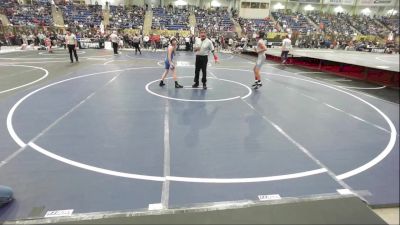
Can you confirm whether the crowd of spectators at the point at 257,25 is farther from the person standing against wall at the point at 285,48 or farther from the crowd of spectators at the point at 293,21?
the person standing against wall at the point at 285,48

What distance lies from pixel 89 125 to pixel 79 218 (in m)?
3.31

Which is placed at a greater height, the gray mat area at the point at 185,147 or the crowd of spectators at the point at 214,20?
the crowd of spectators at the point at 214,20

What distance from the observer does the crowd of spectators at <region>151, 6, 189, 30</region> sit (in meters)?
34.4

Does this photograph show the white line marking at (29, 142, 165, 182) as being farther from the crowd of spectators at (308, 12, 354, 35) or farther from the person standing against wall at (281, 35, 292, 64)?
the crowd of spectators at (308, 12, 354, 35)

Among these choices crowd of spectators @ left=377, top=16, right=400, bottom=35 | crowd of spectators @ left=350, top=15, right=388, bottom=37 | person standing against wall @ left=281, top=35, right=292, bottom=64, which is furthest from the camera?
person standing against wall @ left=281, top=35, right=292, bottom=64

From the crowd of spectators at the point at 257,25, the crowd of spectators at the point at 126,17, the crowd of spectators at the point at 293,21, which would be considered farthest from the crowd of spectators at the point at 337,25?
the crowd of spectators at the point at 126,17

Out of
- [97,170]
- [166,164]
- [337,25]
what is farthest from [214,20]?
[97,170]

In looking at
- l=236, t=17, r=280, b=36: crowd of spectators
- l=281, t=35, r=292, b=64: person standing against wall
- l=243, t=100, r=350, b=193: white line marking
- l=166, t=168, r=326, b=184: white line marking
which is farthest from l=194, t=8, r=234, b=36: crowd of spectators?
l=166, t=168, r=326, b=184: white line marking

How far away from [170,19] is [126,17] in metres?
5.61

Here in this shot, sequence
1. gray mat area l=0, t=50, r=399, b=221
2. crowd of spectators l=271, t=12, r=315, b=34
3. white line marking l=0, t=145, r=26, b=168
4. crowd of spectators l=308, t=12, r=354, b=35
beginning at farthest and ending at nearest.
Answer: crowd of spectators l=271, t=12, r=315, b=34, crowd of spectators l=308, t=12, r=354, b=35, white line marking l=0, t=145, r=26, b=168, gray mat area l=0, t=50, r=399, b=221

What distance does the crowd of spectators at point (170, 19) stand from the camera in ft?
113

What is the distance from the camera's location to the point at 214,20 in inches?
1496

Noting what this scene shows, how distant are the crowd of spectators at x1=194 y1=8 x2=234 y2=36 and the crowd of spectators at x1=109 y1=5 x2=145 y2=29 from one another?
24.8 feet

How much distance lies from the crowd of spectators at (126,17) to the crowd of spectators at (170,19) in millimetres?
1832
